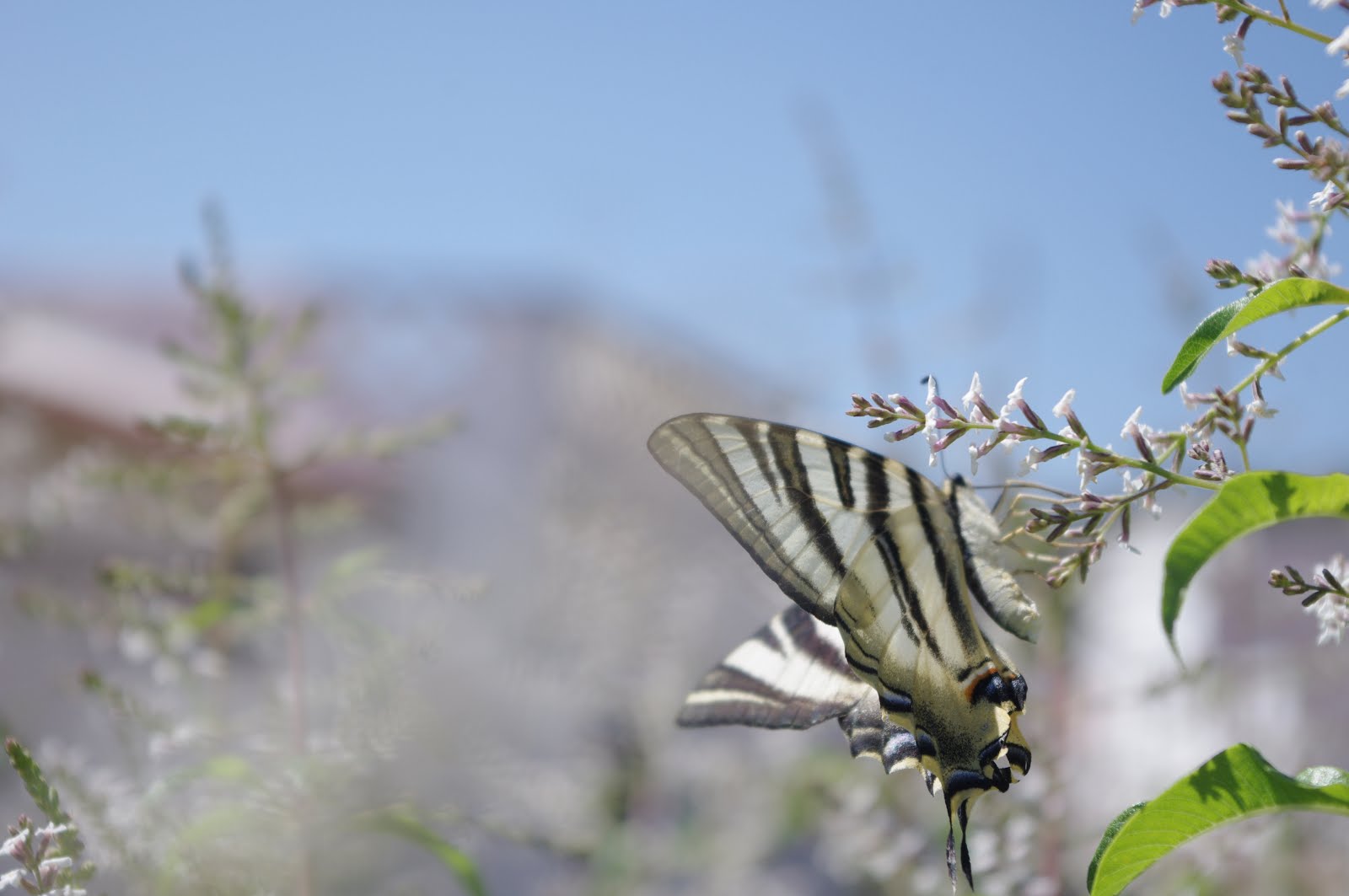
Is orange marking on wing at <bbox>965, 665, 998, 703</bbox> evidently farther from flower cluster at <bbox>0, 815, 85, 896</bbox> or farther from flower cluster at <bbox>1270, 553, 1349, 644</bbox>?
flower cluster at <bbox>0, 815, 85, 896</bbox>

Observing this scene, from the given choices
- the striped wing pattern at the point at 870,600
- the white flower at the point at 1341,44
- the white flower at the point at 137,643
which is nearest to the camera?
the white flower at the point at 1341,44

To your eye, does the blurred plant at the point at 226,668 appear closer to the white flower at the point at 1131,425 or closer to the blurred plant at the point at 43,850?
the blurred plant at the point at 43,850

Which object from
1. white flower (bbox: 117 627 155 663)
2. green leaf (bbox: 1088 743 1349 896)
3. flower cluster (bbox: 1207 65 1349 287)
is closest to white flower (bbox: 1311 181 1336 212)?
flower cluster (bbox: 1207 65 1349 287)

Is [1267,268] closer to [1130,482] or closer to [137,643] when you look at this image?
[1130,482]

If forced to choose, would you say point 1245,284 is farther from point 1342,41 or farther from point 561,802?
point 561,802

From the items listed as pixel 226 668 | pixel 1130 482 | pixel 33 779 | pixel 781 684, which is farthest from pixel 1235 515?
pixel 226 668

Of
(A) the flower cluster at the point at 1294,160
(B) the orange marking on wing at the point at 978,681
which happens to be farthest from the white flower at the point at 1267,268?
(B) the orange marking on wing at the point at 978,681
